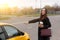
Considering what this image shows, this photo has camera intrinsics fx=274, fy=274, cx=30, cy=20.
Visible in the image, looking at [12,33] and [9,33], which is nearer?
[9,33]

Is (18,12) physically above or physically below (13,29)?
below

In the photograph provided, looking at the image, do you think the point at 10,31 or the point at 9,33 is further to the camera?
the point at 10,31

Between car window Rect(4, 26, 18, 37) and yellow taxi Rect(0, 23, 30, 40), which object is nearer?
yellow taxi Rect(0, 23, 30, 40)

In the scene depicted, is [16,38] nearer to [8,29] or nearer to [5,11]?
[8,29]

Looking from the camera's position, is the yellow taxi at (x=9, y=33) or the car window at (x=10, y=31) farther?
the car window at (x=10, y=31)

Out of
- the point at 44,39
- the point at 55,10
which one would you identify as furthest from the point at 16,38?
the point at 55,10

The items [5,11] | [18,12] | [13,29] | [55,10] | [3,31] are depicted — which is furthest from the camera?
[55,10]

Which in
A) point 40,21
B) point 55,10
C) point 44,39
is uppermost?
point 40,21

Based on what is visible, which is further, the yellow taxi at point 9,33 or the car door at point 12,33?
the car door at point 12,33

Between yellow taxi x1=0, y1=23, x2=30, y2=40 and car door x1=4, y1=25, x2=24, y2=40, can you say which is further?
Answer: car door x1=4, y1=25, x2=24, y2=40

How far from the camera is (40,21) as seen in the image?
9.62 m

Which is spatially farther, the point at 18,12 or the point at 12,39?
the point at 18,12

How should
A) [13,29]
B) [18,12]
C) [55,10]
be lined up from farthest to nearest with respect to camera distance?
[55,10] → [18,12] → [13,29]

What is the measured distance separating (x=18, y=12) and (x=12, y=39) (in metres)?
55.3
